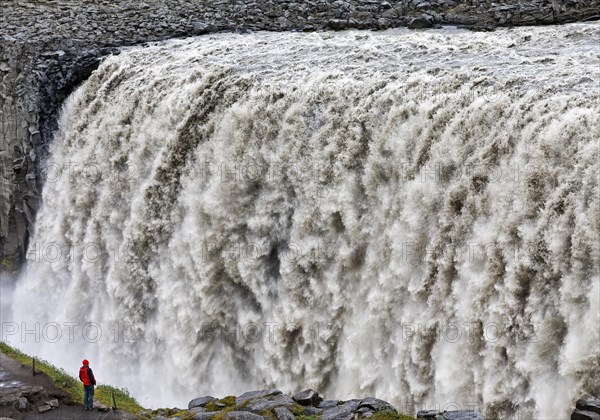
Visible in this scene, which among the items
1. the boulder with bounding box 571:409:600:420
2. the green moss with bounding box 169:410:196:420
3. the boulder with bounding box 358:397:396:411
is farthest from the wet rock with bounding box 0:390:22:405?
the boulder with bounding box 571:409:600:420

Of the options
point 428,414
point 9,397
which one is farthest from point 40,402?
point 428,414

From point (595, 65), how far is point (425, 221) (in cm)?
520

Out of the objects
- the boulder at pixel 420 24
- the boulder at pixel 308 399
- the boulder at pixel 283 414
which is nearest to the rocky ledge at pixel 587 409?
the boulder at pixel 283 414

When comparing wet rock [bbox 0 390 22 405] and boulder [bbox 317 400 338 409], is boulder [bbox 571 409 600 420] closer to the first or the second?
boulder [bbox 317 400 338 409]

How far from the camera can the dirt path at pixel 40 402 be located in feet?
52.4

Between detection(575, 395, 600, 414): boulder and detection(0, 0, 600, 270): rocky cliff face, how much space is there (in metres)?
16.3

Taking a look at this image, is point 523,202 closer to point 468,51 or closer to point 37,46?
point 468,51

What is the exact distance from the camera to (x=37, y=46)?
28.8 m

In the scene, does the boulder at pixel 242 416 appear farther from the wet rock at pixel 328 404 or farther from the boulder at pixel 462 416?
the boulder at pixel 462 416

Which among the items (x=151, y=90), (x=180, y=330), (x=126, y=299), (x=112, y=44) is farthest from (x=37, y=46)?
(x=180, y=330)

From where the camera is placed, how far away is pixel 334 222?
17797 mm

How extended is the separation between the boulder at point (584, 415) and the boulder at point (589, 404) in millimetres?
76

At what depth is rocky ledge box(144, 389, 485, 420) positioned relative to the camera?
13.5m

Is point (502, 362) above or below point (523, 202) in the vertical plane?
below
